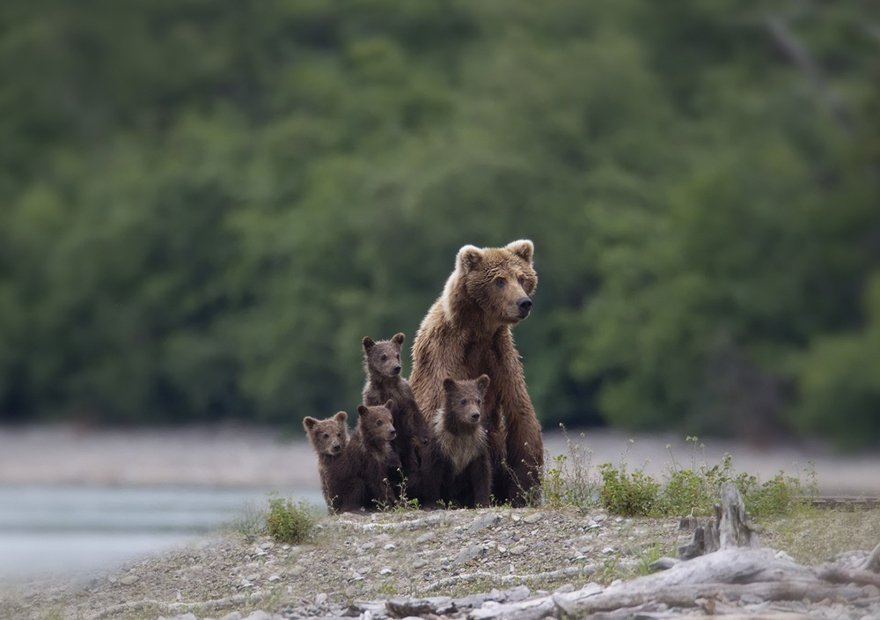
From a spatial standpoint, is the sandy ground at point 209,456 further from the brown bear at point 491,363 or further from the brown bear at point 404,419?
the brown bear at point 404,419

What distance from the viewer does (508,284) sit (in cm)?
1328

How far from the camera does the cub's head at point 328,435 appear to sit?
13.1 meters

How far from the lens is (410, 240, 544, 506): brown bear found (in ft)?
43.9

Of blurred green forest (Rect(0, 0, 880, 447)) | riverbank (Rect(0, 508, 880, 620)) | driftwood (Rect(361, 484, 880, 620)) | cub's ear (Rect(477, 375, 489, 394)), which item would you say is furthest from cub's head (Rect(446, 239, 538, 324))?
blurred green forest (Rect(0, 0, 880, 447))

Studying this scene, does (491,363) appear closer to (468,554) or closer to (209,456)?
(468,554)

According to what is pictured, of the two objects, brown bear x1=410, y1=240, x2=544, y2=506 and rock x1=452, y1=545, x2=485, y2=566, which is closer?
rock x1=452, y1=545, x2=485, y2=566

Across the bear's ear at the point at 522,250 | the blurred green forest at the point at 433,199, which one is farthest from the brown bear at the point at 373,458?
the blurred green forest at the point at 433,199

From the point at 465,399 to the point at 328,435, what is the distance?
108 centimetres

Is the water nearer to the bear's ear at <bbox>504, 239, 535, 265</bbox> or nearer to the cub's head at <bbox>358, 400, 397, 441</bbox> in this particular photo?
the cub's head at <bbox>358, 400, 397, 441</bbox>

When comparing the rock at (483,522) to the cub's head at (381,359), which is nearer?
Answer: the rock at (483,522)

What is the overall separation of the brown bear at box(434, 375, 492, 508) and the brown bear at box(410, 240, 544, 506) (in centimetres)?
25

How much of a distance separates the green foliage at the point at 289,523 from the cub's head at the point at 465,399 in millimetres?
1196

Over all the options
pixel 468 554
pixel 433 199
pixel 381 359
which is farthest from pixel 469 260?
pixel 433 199

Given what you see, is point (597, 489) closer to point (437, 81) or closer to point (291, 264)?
point (291, 264)
